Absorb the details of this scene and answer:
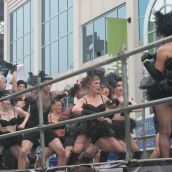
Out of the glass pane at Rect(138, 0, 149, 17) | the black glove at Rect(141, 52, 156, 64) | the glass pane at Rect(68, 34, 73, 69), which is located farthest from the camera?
the glass pane at Rect(68, 34, 73, 69)

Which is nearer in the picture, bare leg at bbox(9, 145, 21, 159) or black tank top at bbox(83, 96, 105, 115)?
black tank top at bbox(83, 96, 105, 115)

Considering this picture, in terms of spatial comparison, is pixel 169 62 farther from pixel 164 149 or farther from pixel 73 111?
pixel 73 111

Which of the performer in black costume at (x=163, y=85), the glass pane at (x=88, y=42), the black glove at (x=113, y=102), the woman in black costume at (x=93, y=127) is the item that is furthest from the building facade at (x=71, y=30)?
the performer in black costume at (x=163, y=85)

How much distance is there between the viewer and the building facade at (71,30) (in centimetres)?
2358

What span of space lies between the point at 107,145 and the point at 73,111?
1.66 feet

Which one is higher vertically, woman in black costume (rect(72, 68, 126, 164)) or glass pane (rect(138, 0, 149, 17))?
glass pane (rect(138, 0, 149, 17))

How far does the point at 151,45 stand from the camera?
13.8ft

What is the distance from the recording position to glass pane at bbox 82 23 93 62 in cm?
2722

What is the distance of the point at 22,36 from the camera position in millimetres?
35906

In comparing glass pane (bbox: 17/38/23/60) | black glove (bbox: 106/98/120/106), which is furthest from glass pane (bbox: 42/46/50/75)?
black glove (bbox: 106/98/120/106)

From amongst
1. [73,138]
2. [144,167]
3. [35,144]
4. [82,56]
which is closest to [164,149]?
[144,167]

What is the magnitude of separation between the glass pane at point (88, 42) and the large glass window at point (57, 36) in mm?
1219

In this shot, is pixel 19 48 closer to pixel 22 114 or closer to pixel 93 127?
pixel 22 114

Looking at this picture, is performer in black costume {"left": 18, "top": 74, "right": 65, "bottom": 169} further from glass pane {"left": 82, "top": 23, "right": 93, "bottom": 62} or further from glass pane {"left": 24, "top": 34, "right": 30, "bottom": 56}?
glass pane {"left": 24, "top": 34, "right": 30, "bottom": 56}
